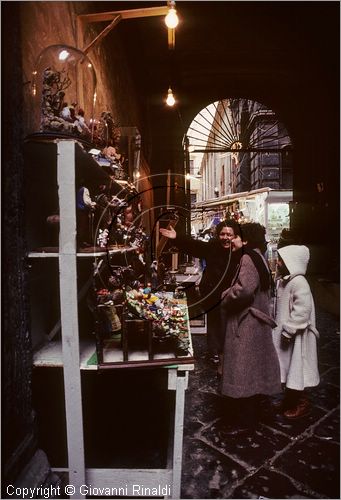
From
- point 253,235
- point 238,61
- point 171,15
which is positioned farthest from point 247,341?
point 238,61

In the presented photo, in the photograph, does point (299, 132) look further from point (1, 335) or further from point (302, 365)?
point (1, 335)

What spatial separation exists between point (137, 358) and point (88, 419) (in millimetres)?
1160

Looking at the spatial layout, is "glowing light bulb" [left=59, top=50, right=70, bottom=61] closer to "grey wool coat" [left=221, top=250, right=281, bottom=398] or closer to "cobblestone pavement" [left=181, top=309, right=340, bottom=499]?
"grey wool coat" [left=221, top=250, right=281, bottom=398]

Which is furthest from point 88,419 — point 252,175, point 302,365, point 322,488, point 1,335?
point 252,175

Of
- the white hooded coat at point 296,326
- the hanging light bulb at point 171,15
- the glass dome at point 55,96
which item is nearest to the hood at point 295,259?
the white hooded coat at point 296,326

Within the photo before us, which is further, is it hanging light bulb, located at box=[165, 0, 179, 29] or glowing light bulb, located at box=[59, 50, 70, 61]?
hanging light bulb, located at box=[165, 0, 179, 29]

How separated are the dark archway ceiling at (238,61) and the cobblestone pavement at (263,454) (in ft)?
17.7

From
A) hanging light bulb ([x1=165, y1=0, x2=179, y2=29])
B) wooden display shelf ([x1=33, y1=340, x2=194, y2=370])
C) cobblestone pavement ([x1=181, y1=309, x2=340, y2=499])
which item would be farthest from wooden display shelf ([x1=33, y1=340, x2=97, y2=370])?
hanging light bulb ([x1=165, y1=0, x2=179, y2=29])

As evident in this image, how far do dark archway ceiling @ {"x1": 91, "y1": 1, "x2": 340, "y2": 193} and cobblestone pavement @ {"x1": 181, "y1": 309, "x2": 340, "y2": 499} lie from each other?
5.41 metres

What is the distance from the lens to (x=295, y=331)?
4.10 metres

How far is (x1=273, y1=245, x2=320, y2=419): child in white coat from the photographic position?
4129mm

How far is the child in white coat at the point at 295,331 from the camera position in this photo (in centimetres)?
413

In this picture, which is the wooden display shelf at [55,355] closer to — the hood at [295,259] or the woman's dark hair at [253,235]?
the hood at [295,259]

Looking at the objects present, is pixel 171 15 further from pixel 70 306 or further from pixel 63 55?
pixel 70 306
